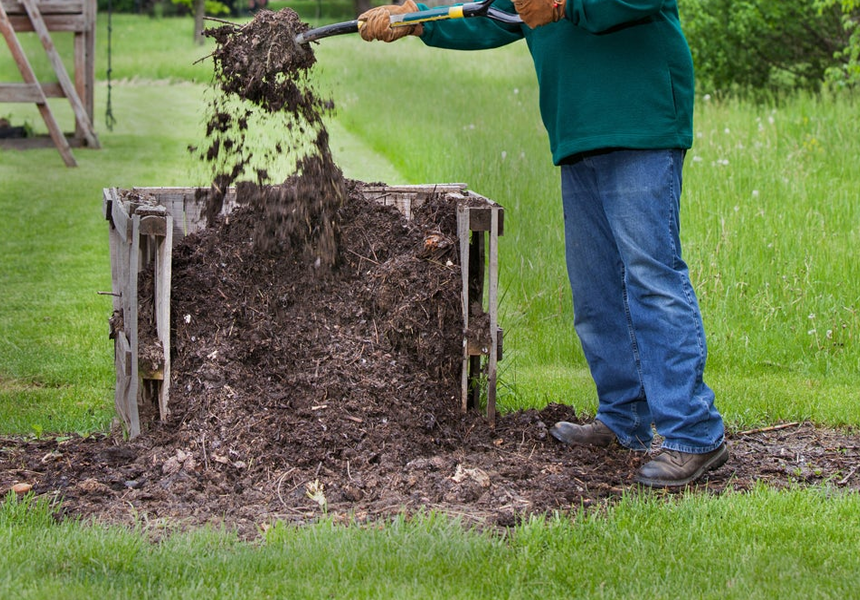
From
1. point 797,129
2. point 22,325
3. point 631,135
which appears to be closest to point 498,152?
point 797,129

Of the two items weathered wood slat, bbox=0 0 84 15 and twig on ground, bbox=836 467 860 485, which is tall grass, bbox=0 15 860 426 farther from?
weathered wood slat, bbox=0 0 84 15

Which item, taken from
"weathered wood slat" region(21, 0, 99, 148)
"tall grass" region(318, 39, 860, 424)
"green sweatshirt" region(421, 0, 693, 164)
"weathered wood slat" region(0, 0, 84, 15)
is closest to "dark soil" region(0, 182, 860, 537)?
"tall grass" region(318, 39, 860, 424)

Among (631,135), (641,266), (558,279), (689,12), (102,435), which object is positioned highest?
(689,12)

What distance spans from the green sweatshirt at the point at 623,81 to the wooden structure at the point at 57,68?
892 cm

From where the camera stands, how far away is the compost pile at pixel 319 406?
360 centimetres

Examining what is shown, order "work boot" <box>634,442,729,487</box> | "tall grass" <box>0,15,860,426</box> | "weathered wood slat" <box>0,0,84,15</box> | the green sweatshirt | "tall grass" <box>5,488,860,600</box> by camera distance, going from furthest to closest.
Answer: "weathered wood slat" <box>0,0,84,15</box>, "tall grass" <box>0,15,860,426</box>, "work boot" <box>634,442,729,487</box>, the green sweatshirt, "tall grass" <box>5,488,860,600</box>

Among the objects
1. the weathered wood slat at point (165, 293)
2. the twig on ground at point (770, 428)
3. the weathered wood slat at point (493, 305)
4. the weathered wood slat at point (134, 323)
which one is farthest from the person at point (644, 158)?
the weathered wood slat at point (134, 323)

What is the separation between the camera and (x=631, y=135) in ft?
11.8

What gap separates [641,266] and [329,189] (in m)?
1.38

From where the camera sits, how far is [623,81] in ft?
11.9

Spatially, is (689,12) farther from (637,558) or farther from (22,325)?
(637,558)

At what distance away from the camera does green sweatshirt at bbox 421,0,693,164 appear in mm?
3604

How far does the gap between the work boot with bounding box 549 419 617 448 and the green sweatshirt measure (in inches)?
44.0

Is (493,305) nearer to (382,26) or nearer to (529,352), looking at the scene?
(382,26)
